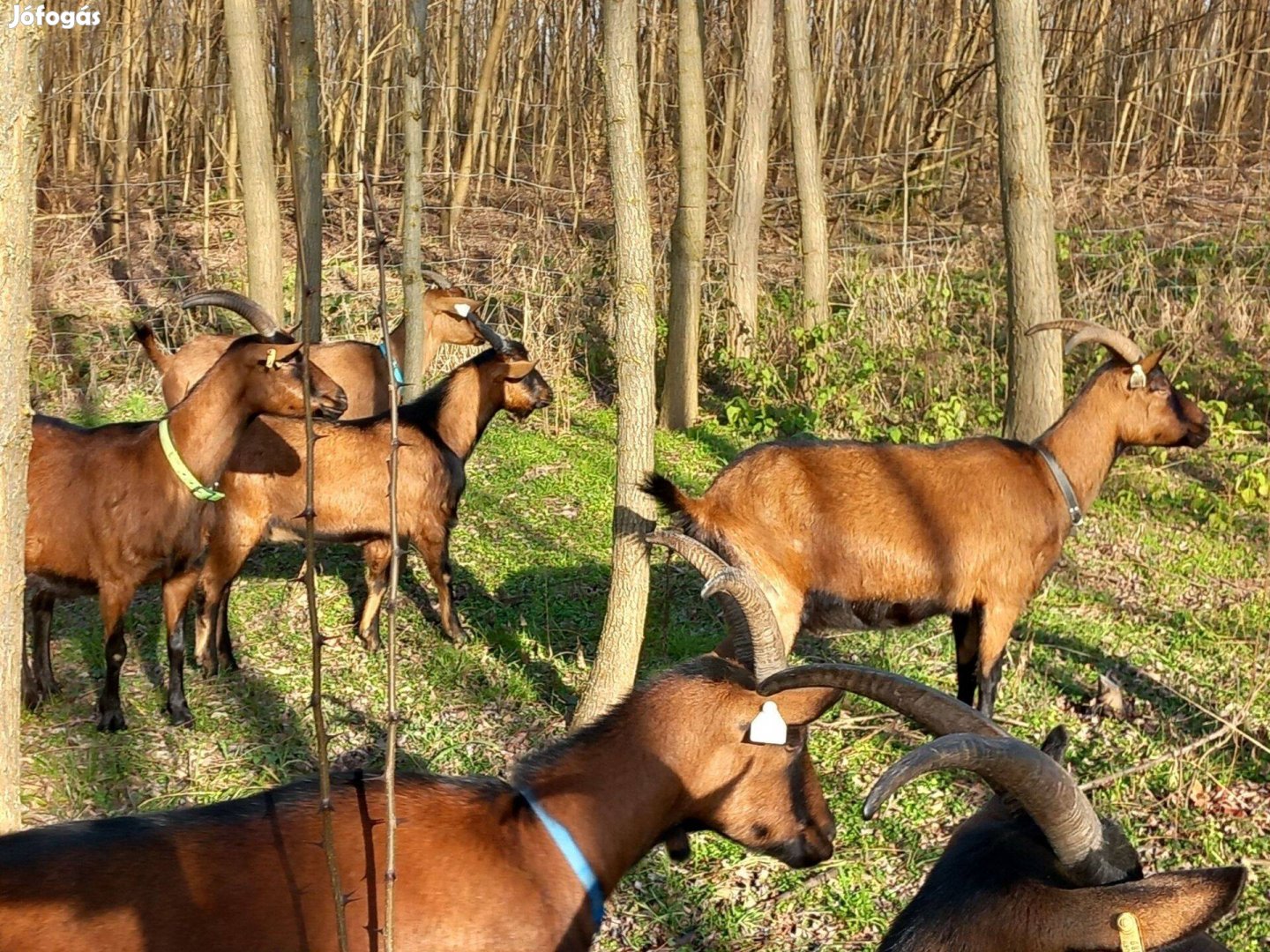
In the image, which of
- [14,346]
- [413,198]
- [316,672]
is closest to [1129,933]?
[316,672]

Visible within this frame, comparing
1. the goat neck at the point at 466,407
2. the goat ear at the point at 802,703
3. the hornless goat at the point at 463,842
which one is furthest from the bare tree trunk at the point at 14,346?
the goat neck at the point at 466,407

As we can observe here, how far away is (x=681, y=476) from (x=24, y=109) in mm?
7445

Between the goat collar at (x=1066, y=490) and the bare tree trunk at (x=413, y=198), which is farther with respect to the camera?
the bare tree trunk at (x=413, y=198)

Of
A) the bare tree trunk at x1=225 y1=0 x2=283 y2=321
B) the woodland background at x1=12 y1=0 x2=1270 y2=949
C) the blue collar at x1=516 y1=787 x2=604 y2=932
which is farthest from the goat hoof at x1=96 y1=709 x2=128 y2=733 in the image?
the bare tree trunk at x1=225 y1=0 x2=283 y2=321

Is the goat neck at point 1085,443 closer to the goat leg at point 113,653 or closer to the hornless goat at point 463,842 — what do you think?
the hornless goat at point 463,842

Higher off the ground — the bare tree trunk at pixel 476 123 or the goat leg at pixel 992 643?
the bare tree trunk at pixel 476 123

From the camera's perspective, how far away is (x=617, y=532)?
602 cm

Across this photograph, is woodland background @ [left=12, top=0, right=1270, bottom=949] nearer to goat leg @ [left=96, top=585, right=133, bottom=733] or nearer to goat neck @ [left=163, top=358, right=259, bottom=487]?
goat leg @ [left=96, top=585, right=133, bottom=733]

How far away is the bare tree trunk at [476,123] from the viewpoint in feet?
51.1

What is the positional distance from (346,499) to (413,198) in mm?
2653

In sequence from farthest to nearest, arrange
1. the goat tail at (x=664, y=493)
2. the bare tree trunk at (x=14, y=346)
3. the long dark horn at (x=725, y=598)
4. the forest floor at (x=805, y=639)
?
the goat tail at (x=664, y=493) → the forest floor at (x=805, y=639) → the long dark horn at (x=725, y=598) → the bare tree trunk at (x=14, y=346)

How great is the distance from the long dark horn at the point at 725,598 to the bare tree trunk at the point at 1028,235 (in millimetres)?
4435

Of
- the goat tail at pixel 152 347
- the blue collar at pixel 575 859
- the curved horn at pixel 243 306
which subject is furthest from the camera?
the goat tail at pixel 152 347

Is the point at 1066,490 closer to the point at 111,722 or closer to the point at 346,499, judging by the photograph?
the point at 346,499
